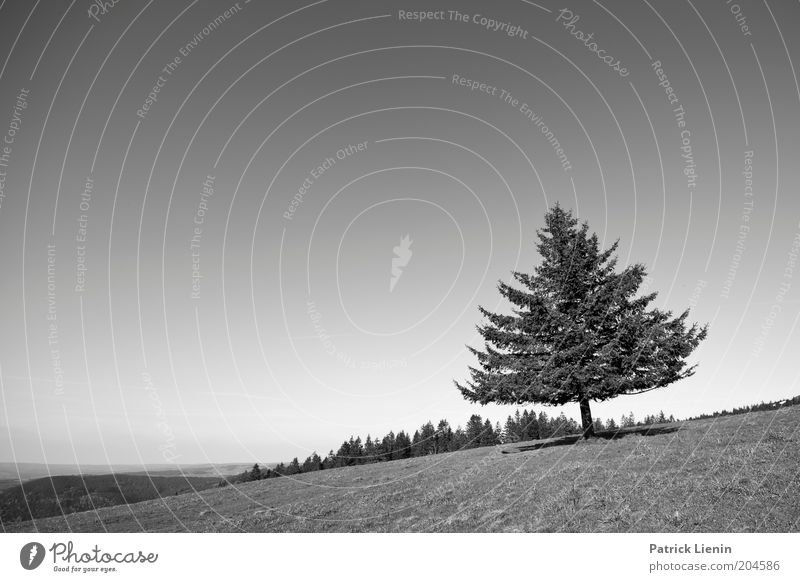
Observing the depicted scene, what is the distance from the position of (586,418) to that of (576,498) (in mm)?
10207

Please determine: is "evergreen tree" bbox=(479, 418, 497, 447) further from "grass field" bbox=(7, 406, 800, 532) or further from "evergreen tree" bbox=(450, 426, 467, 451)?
"grass field" bbox=(7, 406, 800, 532)

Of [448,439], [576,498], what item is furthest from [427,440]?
[576,498]

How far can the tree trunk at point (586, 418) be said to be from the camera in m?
16.8

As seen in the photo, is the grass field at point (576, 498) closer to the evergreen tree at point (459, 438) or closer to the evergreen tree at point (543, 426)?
the evergreen tree at point (459, 438)

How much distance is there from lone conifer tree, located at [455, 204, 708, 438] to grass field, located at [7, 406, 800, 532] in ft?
8.33

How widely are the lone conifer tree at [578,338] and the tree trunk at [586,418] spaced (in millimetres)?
41

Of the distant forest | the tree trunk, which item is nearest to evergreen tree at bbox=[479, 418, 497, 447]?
the distant forest

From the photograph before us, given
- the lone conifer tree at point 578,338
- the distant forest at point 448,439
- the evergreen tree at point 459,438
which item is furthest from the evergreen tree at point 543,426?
the lone conifer tree at point 578,338

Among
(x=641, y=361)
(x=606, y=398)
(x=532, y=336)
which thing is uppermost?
(x=532, y=336)

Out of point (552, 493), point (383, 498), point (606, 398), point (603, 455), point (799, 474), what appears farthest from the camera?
point (606, 398)
